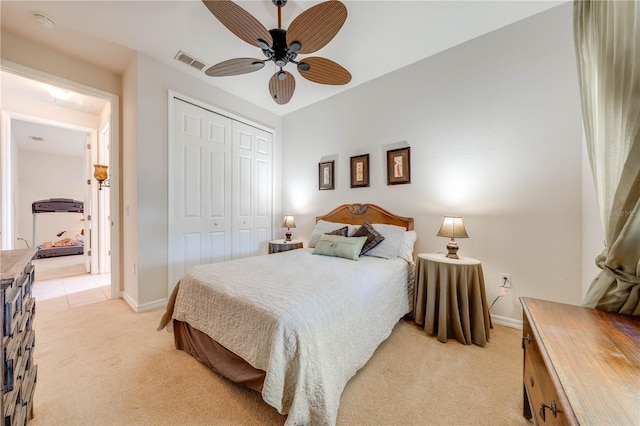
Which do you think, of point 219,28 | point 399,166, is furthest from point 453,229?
point 219,28

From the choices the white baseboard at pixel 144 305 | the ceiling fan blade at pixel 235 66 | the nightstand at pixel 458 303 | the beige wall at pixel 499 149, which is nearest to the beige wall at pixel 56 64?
the ceiling fan blade at pixel 235 66

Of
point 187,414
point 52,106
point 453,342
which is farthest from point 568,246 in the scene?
point 52,106

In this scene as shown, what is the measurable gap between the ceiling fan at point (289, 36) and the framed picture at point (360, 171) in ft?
4.00

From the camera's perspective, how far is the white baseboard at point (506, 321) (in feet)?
7.33

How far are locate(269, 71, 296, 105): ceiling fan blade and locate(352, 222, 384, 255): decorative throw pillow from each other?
1.72m

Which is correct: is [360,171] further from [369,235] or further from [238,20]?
[238,20]

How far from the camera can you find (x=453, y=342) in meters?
2.04

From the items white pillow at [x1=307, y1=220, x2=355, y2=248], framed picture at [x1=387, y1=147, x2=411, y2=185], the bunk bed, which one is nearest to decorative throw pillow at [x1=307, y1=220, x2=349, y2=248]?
white pillow at [x1=307, y1=220, x2=355, y2=248]

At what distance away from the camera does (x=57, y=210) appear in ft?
19.3

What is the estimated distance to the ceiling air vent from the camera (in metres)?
2.66

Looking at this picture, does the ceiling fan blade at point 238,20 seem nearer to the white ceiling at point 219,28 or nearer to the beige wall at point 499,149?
the white ceiling at point 219,28

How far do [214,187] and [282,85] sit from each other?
1771 millimetres

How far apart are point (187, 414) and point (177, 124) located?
116 inches

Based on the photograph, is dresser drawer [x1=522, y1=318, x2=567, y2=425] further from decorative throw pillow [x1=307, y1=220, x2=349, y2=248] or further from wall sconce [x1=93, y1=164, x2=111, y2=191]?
wall sconce [x1=93, y1=164, x2=111, y2=191]
